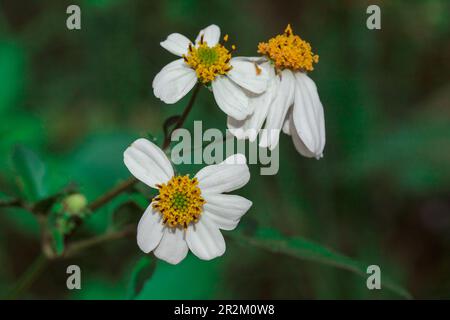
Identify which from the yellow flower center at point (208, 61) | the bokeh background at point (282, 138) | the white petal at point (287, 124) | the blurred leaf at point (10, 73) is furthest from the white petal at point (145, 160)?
the blurred leaf at point (10, 73)

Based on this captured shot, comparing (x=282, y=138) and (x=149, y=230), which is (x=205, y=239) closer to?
(x=149, y=230)

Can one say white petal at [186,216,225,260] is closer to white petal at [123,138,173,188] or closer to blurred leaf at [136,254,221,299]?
white petal at [123,138,173,188]

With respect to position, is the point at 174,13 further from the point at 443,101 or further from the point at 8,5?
the point at 443,101

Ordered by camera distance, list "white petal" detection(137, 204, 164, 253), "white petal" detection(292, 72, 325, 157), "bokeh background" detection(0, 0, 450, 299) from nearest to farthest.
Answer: "white petal" detection(137, 204, 164, 253) → "white petal" detection(292, 72, 325, 157) → "bokeh background" detection(0, 0, 450, 299)

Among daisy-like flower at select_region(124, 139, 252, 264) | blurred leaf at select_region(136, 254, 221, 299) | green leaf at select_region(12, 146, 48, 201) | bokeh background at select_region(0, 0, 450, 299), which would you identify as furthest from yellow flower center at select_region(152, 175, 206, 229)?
bokeh background at select_region(0, 0, 450, 299)

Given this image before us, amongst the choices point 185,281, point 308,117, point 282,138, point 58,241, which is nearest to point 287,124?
point 308,117

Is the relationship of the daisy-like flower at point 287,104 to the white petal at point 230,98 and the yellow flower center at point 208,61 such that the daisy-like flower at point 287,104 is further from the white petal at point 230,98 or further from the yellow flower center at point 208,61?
the yellow flower center at point 208,61
